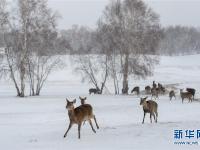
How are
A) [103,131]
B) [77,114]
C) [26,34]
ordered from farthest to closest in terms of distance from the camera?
[26,34], [103,131], [77,114]

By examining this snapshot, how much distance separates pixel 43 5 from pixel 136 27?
33.5ft

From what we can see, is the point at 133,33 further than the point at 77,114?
Yes

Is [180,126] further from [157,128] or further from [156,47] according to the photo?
[156,47]

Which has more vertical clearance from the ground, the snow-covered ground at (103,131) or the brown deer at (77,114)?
the brown deer at (77,114)

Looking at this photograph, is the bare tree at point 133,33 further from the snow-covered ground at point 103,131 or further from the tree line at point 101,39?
the snow-covered ground at point 103,131

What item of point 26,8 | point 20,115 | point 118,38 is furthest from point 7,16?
point 20,115

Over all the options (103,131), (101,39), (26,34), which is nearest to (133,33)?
(101,39)

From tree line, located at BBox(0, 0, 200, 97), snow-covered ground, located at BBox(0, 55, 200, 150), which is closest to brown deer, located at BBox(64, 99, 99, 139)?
snow-covered ground, located at BBox(0, 55, 200, 150)

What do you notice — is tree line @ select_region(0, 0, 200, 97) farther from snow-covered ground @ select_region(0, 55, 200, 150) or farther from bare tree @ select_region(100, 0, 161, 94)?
snow-covered ground @ select_region(0, 55, 200, 150)

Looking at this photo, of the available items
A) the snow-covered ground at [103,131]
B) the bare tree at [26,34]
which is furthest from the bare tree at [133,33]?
the snow-covered ground at [103,131]

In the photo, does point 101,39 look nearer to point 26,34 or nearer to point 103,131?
point 26,34

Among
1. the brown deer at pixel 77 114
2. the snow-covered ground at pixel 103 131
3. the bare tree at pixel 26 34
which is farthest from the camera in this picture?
the bare tree at pixel 26 34

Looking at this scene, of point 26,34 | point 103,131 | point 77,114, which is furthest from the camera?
point 26,34

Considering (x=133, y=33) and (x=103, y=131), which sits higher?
(x=133, y=33)
